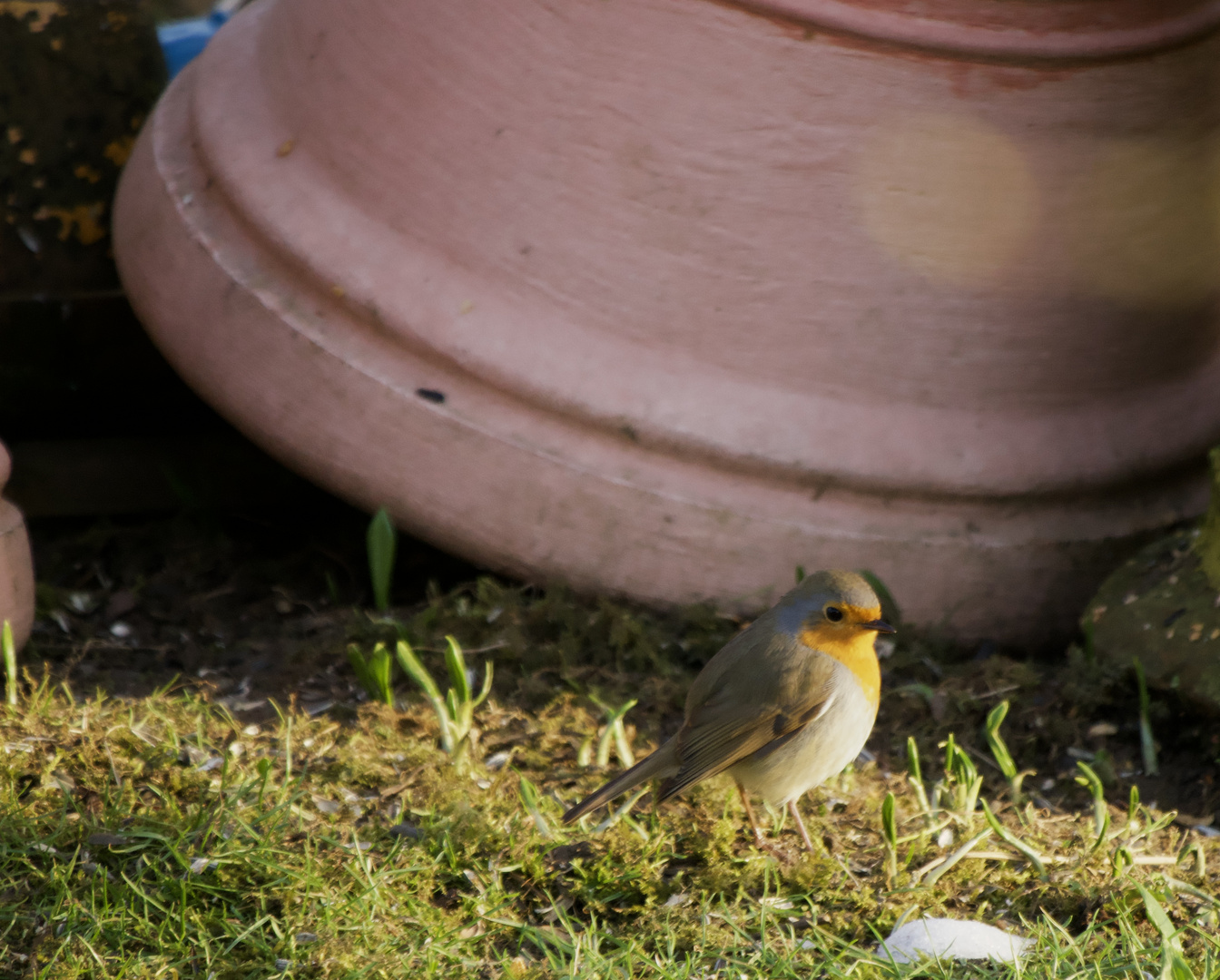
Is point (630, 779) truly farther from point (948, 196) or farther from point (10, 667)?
point (948, 196)

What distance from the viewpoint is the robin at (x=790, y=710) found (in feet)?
7.23

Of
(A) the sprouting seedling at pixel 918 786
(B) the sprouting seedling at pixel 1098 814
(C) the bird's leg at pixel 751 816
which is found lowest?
(C) the bird's leg at pixel 751 816

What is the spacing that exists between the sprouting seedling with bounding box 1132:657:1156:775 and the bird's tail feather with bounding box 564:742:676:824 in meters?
1.05

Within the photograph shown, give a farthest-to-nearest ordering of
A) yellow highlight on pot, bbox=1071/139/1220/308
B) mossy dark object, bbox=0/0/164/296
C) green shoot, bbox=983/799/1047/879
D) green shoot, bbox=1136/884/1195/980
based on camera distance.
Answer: mossy dark object, bbox=0/0/164/296, yellow highlight on pot, bbox=1071/139/1220/308, green shoot, bbox=983/799/1047/879, green shoot, bbox=1136/884/1195/980

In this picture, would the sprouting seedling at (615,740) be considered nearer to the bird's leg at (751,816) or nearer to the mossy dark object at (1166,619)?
the bird's leg at (751,816)

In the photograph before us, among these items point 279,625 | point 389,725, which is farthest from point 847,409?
point 279,625

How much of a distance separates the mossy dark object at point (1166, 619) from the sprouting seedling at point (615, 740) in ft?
3.47

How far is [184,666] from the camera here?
9.52 ft

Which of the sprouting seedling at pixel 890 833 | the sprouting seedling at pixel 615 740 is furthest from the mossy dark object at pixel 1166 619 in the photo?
the sprouting seedling at pixel 615 740

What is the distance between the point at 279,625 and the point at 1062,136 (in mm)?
2105

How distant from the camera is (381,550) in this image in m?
2.87

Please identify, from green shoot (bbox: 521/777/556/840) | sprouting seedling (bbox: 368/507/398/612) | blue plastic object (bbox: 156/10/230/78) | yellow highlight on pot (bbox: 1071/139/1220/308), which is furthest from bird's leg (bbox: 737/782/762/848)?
blue plastic object (bbox: 156/10/230/78)

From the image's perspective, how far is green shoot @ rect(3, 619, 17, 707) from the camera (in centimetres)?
243

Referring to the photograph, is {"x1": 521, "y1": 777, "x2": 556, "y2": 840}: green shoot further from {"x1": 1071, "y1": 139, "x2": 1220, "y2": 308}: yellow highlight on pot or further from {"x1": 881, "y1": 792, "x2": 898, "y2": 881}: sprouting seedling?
{"x1": 1071, "y1": 139, "x2": 1220, "y2": 308}: yellow highlight on pot
